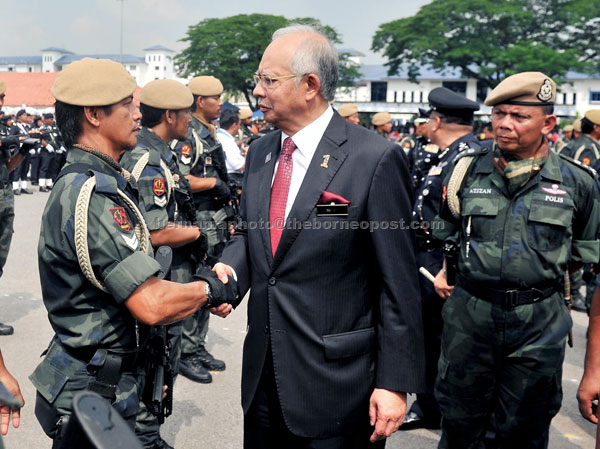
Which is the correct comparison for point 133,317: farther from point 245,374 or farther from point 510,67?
point 510,67

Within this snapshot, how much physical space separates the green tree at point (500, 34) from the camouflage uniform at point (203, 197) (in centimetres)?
3822

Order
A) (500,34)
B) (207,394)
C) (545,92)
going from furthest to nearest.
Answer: (500,34) → (207,394) → (545,92)

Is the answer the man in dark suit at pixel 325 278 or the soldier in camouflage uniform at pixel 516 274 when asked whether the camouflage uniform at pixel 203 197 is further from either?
the man in dark suit at pixel 325 278

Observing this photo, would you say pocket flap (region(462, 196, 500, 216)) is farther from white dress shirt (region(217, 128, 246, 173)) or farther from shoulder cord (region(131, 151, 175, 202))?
white dress shirt (region(217, 128, 246, 173))

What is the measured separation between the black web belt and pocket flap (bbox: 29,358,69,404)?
2039 mm

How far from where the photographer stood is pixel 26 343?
557cm

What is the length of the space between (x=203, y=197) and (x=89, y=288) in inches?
122

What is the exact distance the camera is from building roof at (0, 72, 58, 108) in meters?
56.1

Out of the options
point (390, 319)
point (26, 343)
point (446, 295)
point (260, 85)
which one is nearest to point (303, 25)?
point (260, 85)

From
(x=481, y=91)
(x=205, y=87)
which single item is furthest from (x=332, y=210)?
(x=481, y=91)

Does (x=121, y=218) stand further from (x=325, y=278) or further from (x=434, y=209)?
(x=434, y=209)

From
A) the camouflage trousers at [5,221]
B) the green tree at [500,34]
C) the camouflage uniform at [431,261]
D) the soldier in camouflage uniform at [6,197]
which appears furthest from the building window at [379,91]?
the camouflage uniform at [431,261]

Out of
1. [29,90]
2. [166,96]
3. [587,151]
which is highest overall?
[29,90]

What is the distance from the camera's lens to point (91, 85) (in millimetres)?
2451
